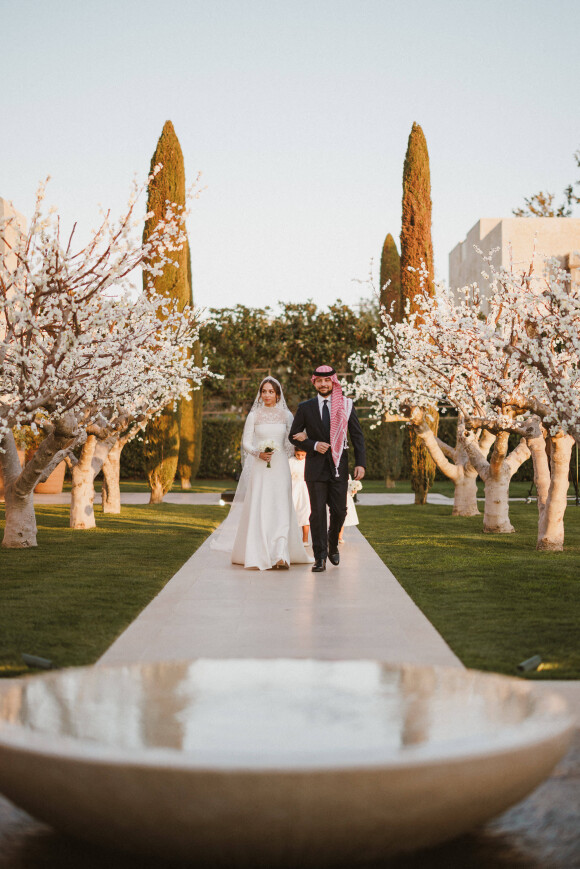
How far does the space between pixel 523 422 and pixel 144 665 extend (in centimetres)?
975

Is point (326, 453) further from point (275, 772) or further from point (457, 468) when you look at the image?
point (457, 468)

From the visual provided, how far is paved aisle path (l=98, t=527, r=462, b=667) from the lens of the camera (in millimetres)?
5770

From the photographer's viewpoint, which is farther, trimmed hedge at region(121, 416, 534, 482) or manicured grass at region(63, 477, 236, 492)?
trimmed hedge at region(121, 416, 534, 482)

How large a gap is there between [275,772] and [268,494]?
7.68 meters

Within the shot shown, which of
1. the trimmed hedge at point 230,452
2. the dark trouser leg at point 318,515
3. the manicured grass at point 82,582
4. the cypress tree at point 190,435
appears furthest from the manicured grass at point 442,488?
the dark trouser leg at point 318,515

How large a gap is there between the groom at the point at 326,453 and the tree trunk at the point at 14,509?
13.8 feet

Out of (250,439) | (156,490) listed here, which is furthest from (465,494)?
(250,439)

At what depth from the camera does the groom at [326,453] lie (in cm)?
975

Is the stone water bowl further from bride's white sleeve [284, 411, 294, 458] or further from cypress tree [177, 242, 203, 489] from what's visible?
cypress tree [177, 242, 203, 489]

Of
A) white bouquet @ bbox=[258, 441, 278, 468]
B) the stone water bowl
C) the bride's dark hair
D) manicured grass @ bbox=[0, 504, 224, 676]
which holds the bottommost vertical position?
manicured grass @ bbox=[0, 504, 224, 676]

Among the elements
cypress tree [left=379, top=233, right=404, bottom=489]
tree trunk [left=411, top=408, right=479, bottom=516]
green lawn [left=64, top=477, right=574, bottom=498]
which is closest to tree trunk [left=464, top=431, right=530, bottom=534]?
tree trunk [left=411, top=408, right=479, bottom=516]

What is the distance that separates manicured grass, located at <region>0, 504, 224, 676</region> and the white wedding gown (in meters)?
0.90

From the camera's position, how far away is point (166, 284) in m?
21.6

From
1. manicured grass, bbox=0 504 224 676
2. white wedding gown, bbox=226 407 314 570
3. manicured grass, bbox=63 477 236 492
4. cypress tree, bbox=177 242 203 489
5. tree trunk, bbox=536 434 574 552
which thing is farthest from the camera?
manicured grass, bbox=63 477 236 492
